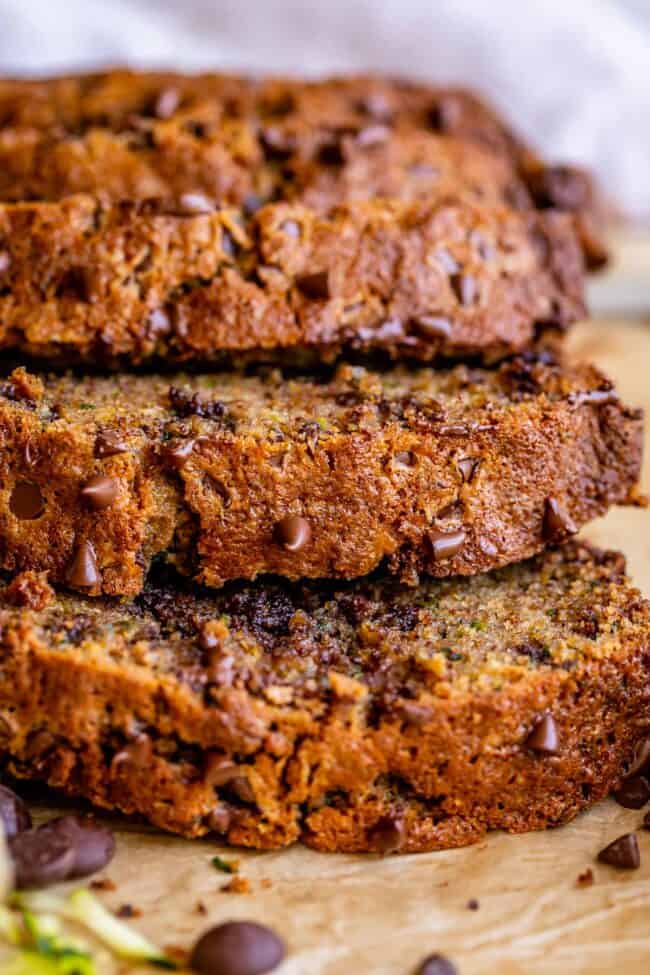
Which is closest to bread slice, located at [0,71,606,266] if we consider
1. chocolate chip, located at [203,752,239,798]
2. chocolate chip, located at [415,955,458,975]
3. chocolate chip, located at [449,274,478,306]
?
chocolate chip, located at [449,274,478,306]

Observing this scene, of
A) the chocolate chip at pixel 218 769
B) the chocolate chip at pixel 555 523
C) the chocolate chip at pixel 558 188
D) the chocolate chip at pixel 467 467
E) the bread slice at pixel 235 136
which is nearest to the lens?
the chocolate chip at pixel 218 769

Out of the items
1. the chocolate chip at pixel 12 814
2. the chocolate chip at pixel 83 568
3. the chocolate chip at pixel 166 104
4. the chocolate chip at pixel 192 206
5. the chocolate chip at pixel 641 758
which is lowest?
the chocolate chip at pixel 12 814

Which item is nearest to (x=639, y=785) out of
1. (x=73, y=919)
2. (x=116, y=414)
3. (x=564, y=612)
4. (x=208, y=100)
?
(x=564, y=612)

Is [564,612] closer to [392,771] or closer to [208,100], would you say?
[392,771]

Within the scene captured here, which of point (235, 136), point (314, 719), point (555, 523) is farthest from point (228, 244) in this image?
point (314, 719)

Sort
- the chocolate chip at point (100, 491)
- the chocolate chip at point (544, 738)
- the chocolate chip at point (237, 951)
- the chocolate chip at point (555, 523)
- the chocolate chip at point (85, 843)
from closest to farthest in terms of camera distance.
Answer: the chocolate chip at point (237, 951) < the chocolate chip at point (85, 843) < the chocolate chip at point (544, 738) < the chocolate chip at point (100, 491) < the chocolate chip at point (555, 523)

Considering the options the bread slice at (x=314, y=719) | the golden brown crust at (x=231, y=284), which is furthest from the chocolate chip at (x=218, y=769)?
the golden brown crust at (x=231, y=284)

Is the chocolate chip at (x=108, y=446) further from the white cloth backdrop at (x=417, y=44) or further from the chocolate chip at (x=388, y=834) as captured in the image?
the white cloth backdrop at (x=417, y=44)

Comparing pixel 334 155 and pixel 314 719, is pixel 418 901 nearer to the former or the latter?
pixel 314 719
